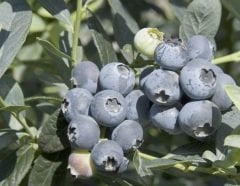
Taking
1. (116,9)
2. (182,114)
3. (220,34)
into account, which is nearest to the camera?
(182,114)

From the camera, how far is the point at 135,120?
1574mm

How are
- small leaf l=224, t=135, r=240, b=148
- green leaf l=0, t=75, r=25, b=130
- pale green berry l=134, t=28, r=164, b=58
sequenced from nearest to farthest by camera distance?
small leaf l=224, t=135, r=240, b=148
pale green berry l=134, t=28, r=164, b=58
green leaf l=0, t=75, r=25, b=130

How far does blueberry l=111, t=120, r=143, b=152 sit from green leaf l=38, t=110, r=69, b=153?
0.21 m

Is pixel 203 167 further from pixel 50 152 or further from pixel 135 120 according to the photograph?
pixel 50 152

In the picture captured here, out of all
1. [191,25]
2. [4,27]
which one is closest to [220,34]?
[191,25]

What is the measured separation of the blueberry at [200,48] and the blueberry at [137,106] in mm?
146

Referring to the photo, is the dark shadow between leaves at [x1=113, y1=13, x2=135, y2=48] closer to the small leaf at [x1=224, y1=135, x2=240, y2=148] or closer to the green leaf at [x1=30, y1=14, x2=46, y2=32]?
the green leaf at [x1=30, y1=14, x2=46, y2=32]

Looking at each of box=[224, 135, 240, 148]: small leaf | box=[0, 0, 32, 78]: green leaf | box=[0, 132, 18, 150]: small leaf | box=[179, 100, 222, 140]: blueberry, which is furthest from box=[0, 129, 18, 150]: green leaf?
box=[224, 135, 240, 148]: small leaf

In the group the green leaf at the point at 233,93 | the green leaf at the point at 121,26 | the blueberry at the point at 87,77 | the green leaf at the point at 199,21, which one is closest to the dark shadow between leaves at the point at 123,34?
the green leaf at the point at 121,26

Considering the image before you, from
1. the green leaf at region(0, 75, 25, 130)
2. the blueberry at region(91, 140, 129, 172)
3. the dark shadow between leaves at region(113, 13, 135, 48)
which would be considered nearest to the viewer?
the blueberry at region(91, 140, 129, 172)

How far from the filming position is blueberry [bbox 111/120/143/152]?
153cm

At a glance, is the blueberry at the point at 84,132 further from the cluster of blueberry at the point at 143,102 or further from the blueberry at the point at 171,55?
the blueberry at the point at 171,55

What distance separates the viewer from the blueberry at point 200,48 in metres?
1.55

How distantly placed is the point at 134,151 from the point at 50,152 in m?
0.27
